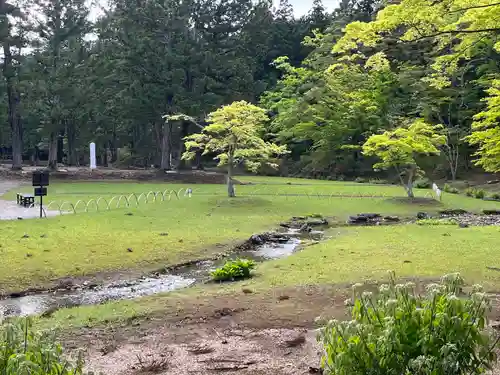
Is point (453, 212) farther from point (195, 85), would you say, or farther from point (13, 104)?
point (13, 104)

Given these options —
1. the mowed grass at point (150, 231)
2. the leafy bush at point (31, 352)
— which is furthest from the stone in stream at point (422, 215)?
the leafy bush at point (31, 352)

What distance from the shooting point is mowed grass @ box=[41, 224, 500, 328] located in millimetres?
8777

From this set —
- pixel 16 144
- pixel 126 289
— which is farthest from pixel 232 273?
pixel 16 144

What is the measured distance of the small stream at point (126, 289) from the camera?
31.2ft

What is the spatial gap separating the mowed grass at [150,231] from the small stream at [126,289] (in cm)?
61

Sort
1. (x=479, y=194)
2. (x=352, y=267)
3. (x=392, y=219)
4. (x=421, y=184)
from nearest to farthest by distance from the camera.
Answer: (x=352, y=267), (x=392, y=219), (x=479, y=194), (x=421, y=184)

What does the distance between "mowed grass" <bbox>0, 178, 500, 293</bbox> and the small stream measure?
0.61 metres

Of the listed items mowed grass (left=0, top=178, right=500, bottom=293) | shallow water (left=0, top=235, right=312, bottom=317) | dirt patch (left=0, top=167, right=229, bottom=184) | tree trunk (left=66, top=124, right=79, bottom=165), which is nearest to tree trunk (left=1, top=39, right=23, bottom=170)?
dirt patch (left=0, top=167, right=229, bottom=184)

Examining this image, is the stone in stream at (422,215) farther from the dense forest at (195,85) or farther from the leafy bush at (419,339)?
the leafy bush at (419,339)

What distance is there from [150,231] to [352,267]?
7647 mm

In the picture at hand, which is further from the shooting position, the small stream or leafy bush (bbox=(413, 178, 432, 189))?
leafy bush (bbox=(413, 178, 432, 189))

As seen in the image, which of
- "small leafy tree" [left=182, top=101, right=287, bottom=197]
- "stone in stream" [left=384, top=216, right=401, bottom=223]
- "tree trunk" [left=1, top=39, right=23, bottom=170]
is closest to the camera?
"stone in stream" [left=384, top=216, right=401, bottom=223]

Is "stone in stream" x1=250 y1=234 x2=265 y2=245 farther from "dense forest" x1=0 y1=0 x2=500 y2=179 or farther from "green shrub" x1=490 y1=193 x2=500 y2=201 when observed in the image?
"dense forest" x1=0 y1=0 x2=500 y2=179

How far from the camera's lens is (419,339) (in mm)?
3434
